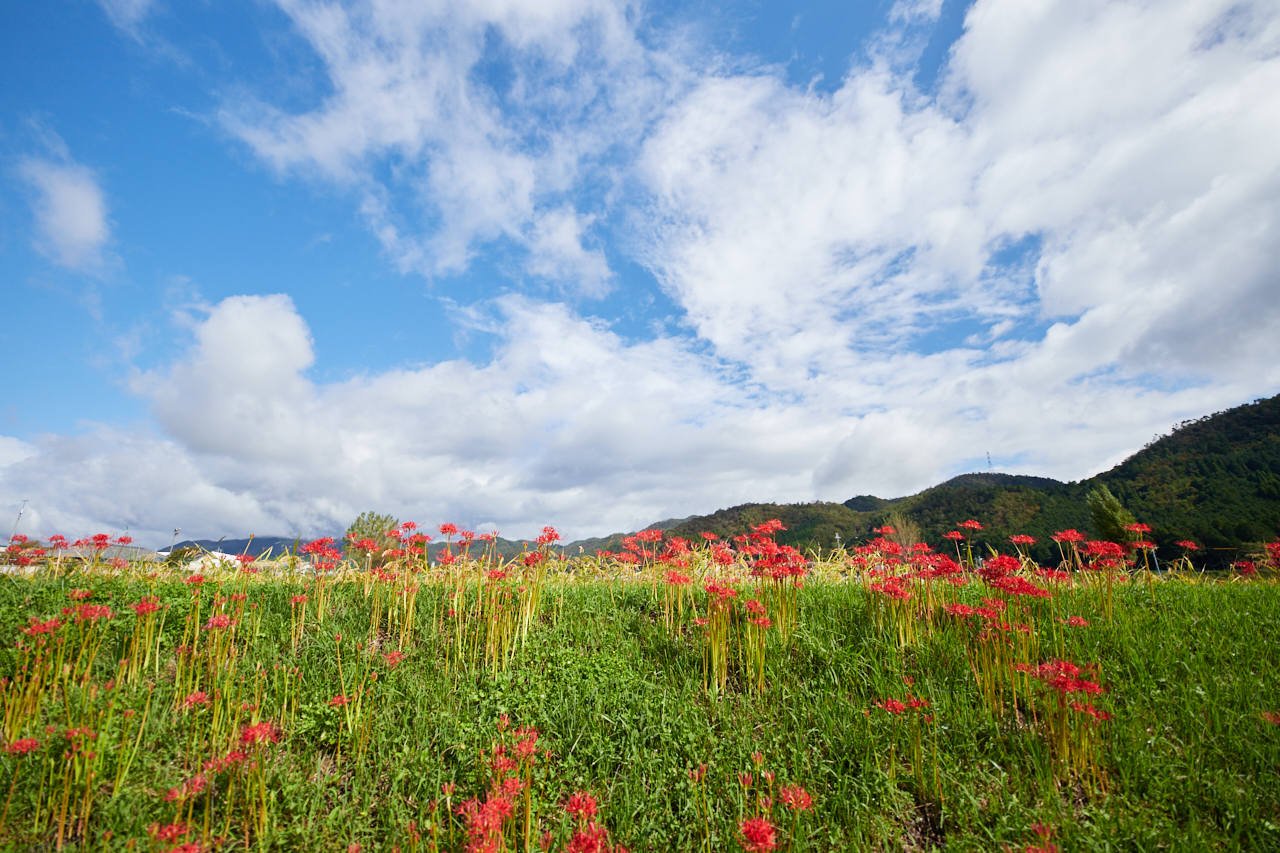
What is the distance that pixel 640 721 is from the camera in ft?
15.4

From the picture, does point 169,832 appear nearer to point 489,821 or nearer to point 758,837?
point 489,821

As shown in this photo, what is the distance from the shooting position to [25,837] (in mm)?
3279

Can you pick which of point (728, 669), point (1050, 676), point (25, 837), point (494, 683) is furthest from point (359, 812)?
point (1050, 676)

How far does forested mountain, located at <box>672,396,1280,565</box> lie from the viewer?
4572cm

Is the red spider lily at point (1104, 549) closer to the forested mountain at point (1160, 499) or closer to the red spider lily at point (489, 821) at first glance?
the red spider lily at point (489, 821)

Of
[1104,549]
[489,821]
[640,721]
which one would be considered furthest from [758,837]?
[1104,549]

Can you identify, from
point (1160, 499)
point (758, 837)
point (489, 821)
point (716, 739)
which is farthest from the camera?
point (1160, 499)

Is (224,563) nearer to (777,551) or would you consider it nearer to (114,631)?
(114,631)

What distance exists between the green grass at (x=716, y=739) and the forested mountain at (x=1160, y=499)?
116 feet

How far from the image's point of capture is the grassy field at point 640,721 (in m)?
3.45

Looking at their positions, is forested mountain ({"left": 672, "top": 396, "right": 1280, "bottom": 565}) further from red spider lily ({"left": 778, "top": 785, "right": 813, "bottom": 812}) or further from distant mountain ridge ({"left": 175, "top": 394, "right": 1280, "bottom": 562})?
red spider lily ({"left": 778, "top": 785, "right": 813, "bottom": 812})

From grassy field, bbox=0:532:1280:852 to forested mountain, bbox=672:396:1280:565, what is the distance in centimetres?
3492

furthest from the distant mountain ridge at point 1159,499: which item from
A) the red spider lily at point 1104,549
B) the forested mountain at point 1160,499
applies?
the red spider lily at point 1104,549

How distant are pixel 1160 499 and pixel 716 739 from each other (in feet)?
249
